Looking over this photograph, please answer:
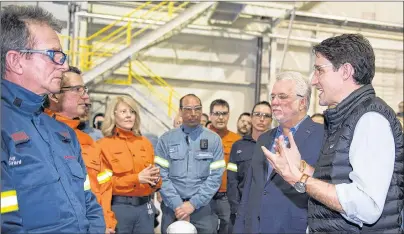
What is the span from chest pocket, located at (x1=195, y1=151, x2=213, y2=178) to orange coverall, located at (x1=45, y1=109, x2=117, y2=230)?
1.51 metres

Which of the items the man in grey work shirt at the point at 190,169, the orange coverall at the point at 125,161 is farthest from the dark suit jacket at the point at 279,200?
the man in grey work shirt at the point at 190,169

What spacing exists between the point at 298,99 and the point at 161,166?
2.15m

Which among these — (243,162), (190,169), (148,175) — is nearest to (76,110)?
(148,175)

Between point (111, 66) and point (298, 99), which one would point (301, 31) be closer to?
point (111, 66)

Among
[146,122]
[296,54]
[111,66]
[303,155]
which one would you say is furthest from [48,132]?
[296,54]

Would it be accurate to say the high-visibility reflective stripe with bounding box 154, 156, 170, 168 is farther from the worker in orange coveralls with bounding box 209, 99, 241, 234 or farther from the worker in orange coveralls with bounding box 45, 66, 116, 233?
the worker in orange coveralls with bounding box 45, 66, 116, 233

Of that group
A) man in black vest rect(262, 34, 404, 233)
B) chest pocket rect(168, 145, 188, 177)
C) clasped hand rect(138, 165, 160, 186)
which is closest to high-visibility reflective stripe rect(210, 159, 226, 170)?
chest pocket rect(168, 145, 188, 177)

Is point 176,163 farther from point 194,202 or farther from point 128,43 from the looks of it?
point 128,43

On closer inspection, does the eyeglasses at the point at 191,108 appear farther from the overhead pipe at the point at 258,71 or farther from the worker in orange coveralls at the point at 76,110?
the overhead pipe at the point at 258,71

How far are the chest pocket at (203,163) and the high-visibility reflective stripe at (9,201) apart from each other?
11.0ft

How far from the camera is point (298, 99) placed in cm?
334

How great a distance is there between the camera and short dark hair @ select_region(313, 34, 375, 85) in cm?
220

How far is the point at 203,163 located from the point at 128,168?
994mm

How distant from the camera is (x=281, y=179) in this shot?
3244 millimetres
